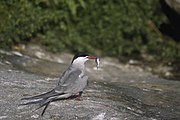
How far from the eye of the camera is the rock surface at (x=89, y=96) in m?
5.75

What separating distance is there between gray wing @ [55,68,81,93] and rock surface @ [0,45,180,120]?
189 mm

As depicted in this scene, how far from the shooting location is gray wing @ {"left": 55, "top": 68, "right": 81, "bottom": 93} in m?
5.89

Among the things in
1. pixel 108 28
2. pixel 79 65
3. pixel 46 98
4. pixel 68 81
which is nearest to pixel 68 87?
pixel 68 81

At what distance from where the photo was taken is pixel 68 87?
5949 mm

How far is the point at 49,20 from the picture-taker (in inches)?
398

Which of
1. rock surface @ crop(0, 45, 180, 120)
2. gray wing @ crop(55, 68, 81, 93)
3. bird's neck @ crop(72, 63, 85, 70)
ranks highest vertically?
bird's neck @ crop(72, 63, 85, 70)

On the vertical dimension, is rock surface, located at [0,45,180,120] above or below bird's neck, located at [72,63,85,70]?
below

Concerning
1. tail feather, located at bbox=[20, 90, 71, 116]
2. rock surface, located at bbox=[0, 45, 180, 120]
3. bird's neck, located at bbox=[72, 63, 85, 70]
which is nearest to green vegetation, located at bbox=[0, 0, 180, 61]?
rock surface, located at bbox=[0, 45, 180, 120]

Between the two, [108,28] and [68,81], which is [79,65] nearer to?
[68,81]

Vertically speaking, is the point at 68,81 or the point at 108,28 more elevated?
the point at 108,28

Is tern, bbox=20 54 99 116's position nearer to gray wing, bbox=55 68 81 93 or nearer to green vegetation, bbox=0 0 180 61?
gray wing, bbox=55 68 81 93

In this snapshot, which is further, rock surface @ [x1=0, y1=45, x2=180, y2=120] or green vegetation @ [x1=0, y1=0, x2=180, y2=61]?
green vegetation @ [x1=0, y1=0, x2=180, y2=61]

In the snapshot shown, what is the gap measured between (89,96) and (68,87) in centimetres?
51

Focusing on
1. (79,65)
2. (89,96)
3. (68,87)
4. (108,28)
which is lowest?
(89,96)
